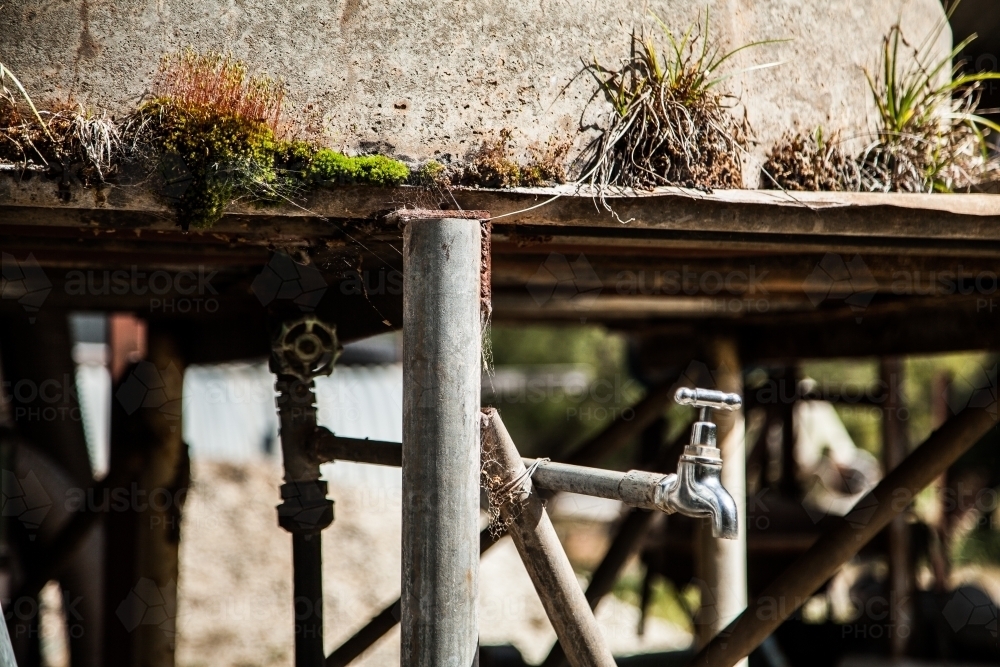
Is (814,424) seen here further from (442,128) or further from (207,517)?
(442,128)

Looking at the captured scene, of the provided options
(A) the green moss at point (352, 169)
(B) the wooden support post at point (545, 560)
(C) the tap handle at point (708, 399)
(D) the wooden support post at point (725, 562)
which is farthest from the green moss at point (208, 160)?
(D) the wooden support post at point (725, 562)

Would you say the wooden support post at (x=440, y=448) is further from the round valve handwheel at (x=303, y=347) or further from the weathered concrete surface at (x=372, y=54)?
the round valve handwheel at (x=303, y=347)

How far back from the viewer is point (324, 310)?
310 cm

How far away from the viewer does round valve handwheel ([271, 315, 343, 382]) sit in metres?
3.02

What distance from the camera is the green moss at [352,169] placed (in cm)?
226

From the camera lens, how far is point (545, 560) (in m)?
2.30

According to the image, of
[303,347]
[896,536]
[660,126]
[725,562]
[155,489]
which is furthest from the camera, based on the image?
[896,536]

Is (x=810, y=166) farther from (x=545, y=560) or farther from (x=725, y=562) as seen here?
(x=725, y=562)

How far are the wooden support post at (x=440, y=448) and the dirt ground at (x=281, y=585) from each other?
17.7ft

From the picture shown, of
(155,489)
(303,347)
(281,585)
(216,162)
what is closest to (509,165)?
(216,162)

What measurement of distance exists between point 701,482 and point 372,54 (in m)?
1.28

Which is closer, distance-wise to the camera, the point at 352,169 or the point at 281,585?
the point at 352,169

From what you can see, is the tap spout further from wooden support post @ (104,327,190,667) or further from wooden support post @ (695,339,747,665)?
wooden support post @ (104,327,190,667)
